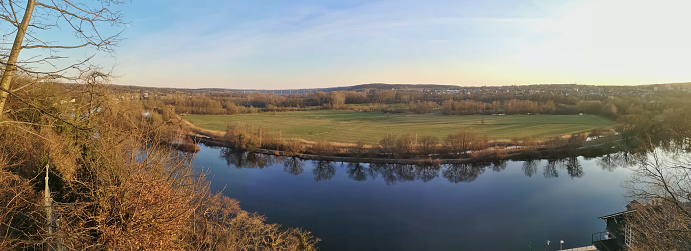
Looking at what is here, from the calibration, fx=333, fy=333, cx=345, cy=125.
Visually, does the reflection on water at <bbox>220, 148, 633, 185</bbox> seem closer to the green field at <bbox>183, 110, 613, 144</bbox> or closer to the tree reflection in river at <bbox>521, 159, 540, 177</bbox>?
the tree reflection in river at <bbox>521, 159, 540, 177</bbox>

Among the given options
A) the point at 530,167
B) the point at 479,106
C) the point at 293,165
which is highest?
the point at 479,106

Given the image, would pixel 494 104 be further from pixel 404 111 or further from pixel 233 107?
pixel 233 107

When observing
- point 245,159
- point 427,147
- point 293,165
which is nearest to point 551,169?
point 427,147

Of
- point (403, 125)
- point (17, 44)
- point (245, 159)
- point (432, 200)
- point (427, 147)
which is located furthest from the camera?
point (403, 125)

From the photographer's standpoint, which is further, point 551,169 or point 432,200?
point 551,169

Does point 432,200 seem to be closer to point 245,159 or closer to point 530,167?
point 530,167

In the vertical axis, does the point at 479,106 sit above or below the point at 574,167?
above
